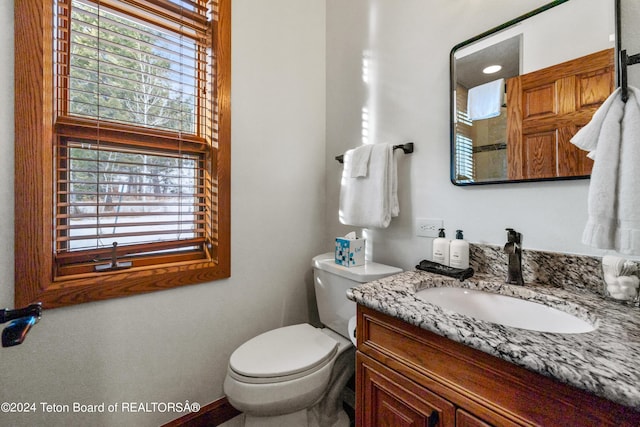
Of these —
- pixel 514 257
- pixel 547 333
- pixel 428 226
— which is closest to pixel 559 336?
pixel 547 333

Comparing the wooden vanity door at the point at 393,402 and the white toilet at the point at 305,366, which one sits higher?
the wooden vanity door at the point at 393,402

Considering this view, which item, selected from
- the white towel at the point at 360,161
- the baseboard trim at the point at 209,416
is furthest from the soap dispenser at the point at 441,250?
the baseboard trim at the point at 209,416

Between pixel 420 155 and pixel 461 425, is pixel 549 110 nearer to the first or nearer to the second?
pixel 420 155

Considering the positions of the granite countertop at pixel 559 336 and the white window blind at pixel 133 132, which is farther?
the white window blind at pixel 133 132

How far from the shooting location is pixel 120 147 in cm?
113

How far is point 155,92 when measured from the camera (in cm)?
120

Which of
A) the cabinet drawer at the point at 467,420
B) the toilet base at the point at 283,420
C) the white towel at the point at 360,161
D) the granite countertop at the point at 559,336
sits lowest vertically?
the toilet base at the point at 283,420

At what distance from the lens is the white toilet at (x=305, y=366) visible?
3.12ft

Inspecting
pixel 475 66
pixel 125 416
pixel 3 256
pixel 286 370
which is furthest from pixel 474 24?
pixel 125 416

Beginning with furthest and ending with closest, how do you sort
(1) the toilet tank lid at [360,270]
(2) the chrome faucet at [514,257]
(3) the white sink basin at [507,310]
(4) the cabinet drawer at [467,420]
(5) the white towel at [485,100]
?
1. (1) the toilet tank lid at [360,270]
2. (5) the white towel at [485,100]
3. (2) the chrome faucet at [514,257]
4. (3) the white sink basin at [507,310]
5. (4) the cabinet drawer at [467,420]

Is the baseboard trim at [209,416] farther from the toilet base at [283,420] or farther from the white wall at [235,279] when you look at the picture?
the toilet base at [283,420]

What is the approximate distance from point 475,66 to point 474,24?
18cm

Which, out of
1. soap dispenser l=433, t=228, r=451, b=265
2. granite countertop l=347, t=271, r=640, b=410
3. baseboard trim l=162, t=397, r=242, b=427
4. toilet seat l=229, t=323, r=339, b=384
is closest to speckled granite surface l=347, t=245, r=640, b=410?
granite countertop l=347, t=271, r=640, b=410

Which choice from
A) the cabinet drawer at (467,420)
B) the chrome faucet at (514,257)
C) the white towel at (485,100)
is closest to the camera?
the cabinet drawer at (467,420)
